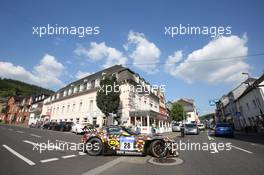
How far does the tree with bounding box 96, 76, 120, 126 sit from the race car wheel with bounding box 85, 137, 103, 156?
63.1 feet

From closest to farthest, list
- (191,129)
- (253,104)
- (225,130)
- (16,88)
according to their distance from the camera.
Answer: (225,130) → (191,129) → (253,104) → (16,88)

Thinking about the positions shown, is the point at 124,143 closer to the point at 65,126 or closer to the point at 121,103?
the point at 121,103

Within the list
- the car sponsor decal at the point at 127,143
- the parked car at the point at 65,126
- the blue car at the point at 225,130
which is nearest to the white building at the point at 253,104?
the blue car at the point at 225,130

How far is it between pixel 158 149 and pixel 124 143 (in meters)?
1.53

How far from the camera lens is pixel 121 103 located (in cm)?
3119

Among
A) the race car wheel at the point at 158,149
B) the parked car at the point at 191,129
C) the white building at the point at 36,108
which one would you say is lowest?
the parked car at the point at 191,129

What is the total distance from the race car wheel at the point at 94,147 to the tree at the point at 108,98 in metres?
19.2

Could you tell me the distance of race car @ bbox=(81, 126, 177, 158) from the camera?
8156 millimetres

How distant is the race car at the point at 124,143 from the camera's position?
26.8 ft

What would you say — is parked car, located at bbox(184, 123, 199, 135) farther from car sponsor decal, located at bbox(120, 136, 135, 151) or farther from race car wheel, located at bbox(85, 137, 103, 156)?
race car wheel, located at bbox(85, 137, 103, 156)

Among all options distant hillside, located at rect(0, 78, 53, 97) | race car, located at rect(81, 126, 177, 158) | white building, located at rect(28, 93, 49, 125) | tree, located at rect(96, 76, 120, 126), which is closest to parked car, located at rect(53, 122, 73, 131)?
tree, located at rect(96, 76, 120, 126)

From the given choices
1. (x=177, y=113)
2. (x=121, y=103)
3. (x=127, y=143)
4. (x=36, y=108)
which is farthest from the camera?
(x=177, y=113)

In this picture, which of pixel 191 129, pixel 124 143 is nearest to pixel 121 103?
pixel 191 129

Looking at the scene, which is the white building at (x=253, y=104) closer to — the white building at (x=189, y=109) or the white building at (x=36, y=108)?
the white building at (x=189, y=109)
